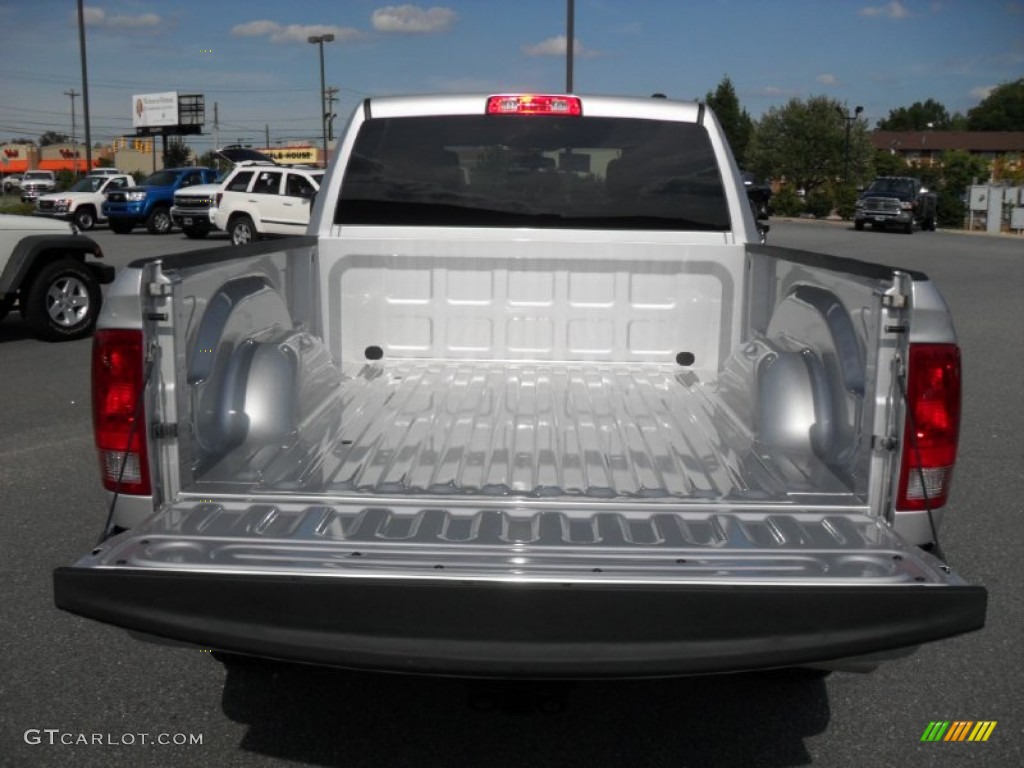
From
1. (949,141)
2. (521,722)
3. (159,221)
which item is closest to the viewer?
(521,722)

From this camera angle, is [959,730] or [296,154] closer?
[959,730]

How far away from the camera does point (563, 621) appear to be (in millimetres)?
2408

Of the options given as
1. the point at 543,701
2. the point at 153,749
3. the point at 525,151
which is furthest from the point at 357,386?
the point at 543,701

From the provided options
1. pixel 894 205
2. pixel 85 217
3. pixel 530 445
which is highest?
pixel 894 205

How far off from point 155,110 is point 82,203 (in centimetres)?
3709

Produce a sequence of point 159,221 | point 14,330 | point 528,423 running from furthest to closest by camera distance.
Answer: point 159,221 < point 14,330 < point 528,423

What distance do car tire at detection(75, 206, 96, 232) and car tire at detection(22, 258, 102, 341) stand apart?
21477mm

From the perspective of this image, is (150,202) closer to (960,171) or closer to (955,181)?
(955,181)

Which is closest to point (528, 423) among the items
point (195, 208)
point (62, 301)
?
point (62, 301)

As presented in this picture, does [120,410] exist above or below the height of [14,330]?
above

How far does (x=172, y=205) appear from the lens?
29.8 metres

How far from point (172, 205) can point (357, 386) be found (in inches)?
1076

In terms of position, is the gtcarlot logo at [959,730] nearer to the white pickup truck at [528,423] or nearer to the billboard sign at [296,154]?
the white pickup truck at [528,423]

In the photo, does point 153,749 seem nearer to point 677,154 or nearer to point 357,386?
point 357,386
